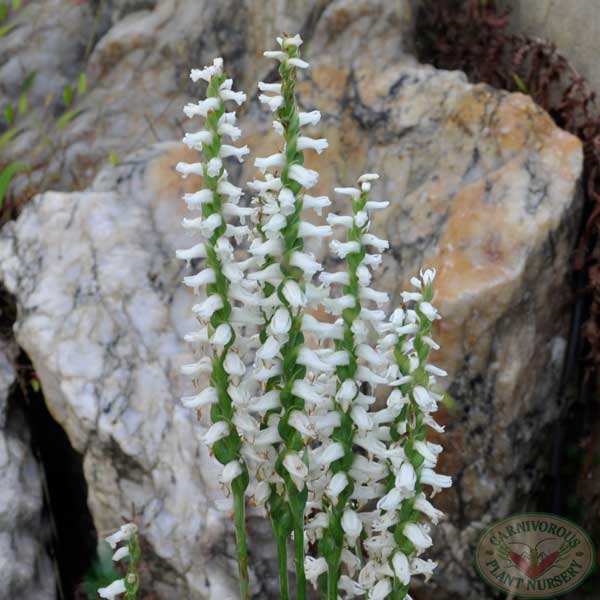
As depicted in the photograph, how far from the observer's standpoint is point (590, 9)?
9.89 feet

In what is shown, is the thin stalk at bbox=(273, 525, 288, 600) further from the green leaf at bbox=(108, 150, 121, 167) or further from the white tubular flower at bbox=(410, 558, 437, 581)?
the green leaf at bbox=(108, 150, 121, 167)

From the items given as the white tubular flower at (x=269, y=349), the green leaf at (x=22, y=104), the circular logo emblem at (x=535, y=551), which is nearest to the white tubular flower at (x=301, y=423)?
the white tubular flower at (x=269, y=349)

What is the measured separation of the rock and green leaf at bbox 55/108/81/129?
1184 millimetres

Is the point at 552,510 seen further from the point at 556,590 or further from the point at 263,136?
the point at 263,136

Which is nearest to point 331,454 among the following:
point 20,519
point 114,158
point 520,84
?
point 20,519

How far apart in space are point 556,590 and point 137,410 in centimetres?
125

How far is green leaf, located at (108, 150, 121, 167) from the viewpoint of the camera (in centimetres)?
342

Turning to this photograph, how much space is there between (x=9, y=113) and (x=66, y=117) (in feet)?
0.87

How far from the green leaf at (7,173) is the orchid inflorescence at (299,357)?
2.05 metres

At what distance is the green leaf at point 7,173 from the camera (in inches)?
139

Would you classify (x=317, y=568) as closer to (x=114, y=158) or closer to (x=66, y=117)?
(x=114, y=158)

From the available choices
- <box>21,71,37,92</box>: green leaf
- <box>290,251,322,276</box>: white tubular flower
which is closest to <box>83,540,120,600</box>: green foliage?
<box>290,251,322,276</box>: white tubular flower

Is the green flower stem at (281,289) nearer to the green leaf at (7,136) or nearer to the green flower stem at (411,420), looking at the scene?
the green flower stem at (411,420)

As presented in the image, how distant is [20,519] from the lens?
2.85 m
